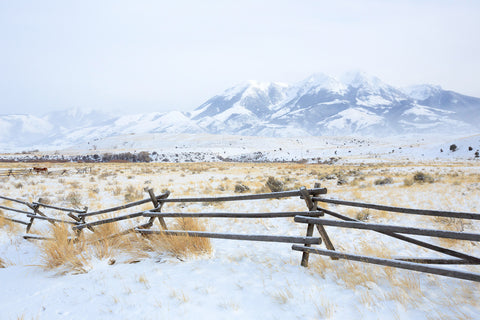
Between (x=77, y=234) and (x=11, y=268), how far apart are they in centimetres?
144

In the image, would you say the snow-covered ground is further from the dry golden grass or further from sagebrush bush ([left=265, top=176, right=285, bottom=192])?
the dry golden grass

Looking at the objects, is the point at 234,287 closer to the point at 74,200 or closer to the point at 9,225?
the point at 9,225

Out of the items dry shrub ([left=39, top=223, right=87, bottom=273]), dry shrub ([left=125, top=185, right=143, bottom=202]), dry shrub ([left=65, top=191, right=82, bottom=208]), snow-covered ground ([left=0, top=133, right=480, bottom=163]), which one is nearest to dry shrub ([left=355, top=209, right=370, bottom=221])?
dry shrub ([left=39, top=223, right=87, bottom=273])

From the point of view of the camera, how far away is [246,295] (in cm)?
353

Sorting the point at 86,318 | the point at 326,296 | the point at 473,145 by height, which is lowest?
the point at 86,318

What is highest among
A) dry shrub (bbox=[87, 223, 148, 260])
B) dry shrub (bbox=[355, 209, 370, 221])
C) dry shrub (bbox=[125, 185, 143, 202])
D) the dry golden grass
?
dry shrub (bbox=[355, 209, 370, 221])

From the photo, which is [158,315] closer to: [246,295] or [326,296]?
[246,295]

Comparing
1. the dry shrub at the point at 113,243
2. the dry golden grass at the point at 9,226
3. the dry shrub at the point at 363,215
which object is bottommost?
the dry golden grass at the point at 9,226

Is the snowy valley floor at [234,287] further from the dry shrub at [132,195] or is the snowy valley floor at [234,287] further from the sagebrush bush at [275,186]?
the sagebrush bush at [275,186]

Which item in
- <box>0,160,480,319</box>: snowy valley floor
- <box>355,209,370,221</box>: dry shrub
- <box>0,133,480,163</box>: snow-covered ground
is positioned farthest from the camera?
<box>0,133,480,163</box>: snow-covered ground

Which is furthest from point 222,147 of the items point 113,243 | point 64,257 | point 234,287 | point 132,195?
point 234,287

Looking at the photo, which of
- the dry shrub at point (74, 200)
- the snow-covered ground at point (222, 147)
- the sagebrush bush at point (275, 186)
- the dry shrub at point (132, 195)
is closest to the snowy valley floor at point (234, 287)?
the dry shrub at point (74, 200)

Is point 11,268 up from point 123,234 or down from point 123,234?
down

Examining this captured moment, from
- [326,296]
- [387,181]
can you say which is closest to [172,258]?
[326,296]
